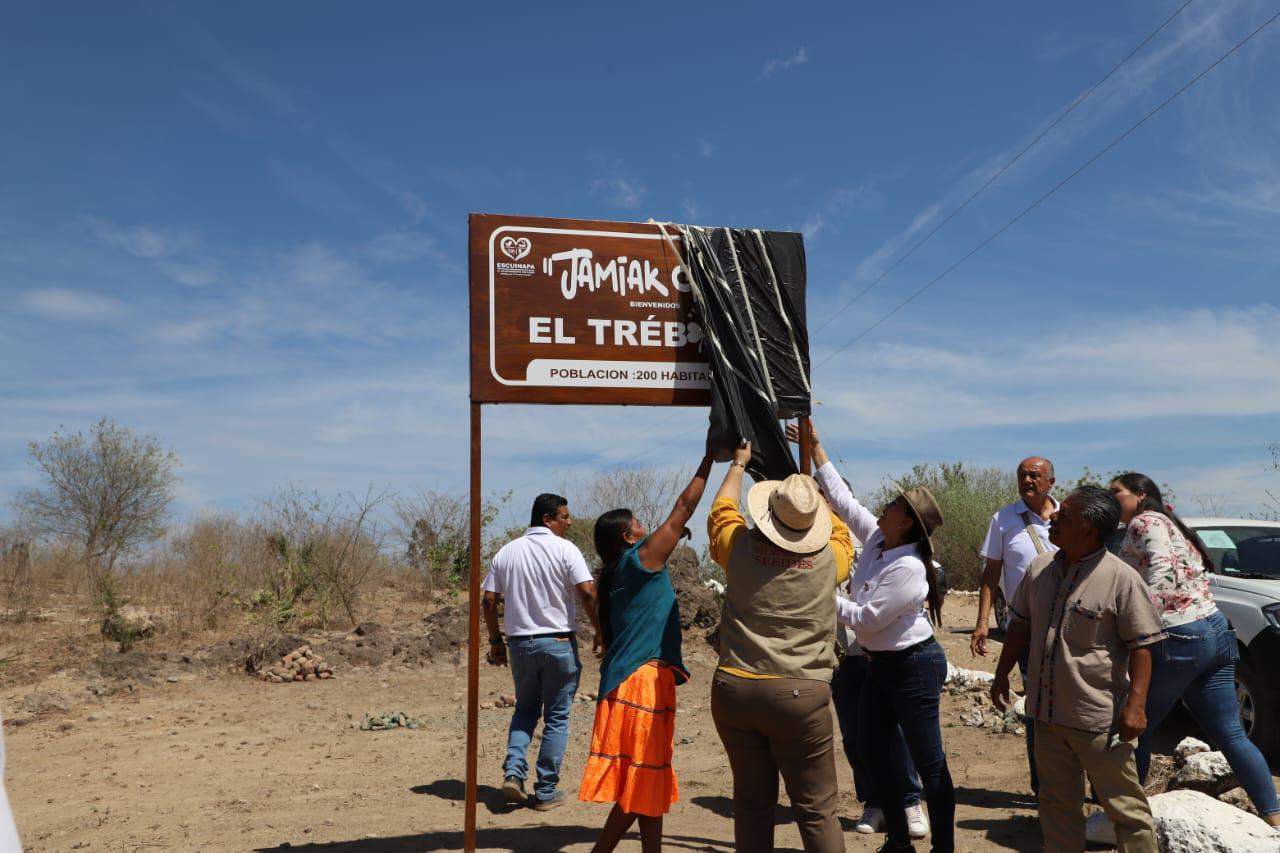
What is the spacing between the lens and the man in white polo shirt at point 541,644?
6.31 meters

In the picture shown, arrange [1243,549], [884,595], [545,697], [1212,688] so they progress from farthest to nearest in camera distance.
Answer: [1243,549], [545,697], [1212,688], [884,595]

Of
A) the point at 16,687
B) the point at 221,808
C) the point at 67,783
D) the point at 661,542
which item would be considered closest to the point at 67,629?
the point at 16,687

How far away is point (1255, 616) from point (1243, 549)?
42.1 inches

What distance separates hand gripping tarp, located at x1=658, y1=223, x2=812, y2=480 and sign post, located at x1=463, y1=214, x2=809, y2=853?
0.14 m

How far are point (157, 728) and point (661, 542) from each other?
7.45 m

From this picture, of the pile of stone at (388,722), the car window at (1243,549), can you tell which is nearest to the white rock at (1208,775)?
the car window at (1243,549)

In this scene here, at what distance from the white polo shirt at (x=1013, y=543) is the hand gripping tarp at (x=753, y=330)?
1.73 m

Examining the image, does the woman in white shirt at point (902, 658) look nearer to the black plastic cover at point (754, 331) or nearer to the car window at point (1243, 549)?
the black plastic cover at point (754, 331)

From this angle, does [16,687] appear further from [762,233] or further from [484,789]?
[762,233]

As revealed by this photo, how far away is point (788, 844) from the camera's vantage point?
526 cm

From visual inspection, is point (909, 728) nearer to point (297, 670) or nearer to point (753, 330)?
point (753, 330)

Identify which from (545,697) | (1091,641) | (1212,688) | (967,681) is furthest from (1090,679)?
(967,681)

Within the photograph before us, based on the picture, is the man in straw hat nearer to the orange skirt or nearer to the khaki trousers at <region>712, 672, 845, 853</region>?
the khaki trousers at <region>712, 672, 845, 853</region>

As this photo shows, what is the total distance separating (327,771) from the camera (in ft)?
25.0
